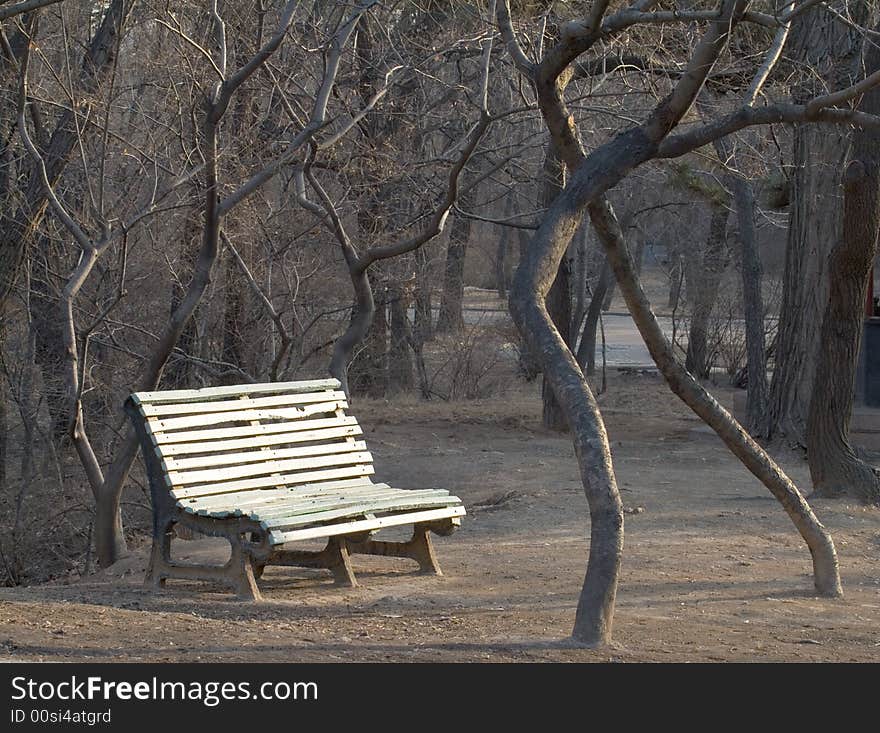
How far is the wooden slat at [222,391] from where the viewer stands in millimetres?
6566

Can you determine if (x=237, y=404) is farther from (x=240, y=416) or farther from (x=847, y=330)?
(x=847, y=330)

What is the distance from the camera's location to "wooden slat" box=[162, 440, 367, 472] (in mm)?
6508

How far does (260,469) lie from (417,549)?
0.98 meters

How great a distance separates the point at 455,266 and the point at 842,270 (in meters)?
13.3

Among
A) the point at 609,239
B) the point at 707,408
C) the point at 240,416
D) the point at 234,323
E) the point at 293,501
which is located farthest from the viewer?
the point at 234,323

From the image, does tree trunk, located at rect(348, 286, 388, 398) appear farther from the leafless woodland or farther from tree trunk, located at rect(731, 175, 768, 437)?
tree trunk, located at rect(731, 175, 768, 437)

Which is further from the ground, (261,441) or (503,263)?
(503,263)

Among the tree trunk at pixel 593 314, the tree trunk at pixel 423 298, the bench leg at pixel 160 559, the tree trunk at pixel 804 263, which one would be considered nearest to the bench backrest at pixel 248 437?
the bench leg at pixel 160 559

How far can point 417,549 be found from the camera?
23.0 feet

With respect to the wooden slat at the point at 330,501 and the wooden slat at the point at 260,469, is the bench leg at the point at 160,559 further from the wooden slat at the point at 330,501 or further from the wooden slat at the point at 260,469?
the wooden slat at the point at 330,501

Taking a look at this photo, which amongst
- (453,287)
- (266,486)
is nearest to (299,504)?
(266,486)

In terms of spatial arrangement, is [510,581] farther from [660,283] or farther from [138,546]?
[660,283]

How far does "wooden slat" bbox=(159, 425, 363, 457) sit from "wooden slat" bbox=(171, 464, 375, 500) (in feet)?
0.62

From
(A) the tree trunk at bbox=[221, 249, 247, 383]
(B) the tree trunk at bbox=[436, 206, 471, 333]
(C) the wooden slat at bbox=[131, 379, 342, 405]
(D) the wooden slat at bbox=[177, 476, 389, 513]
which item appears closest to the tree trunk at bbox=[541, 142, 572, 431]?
(A) the tree trunk at bbox=[221, 249, 247, 383]
